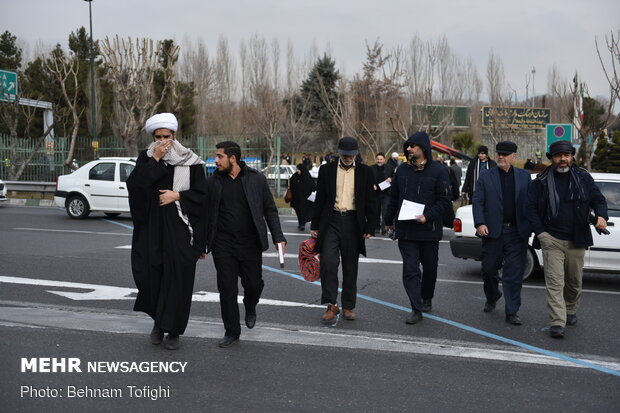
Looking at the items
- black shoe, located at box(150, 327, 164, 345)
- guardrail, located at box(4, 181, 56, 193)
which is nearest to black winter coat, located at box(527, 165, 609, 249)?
black shoe, located at box(150, 327, 164, 345)

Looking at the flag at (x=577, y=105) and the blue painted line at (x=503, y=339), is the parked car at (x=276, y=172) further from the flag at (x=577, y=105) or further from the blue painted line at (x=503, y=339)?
the blue painted line at (x=503, y=339)

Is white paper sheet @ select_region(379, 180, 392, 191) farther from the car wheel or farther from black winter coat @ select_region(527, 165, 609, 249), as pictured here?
the car wheel

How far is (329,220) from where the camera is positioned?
7.20 meters

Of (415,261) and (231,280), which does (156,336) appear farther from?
(415,261)

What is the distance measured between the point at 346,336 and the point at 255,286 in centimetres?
98

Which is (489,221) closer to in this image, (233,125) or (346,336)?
(346,336)

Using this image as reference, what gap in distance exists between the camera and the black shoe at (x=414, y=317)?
715cm

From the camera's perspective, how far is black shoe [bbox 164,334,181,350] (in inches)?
232

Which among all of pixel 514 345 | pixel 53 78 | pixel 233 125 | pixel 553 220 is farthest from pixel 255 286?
pixel 233 125

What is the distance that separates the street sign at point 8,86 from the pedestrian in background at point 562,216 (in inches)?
1119

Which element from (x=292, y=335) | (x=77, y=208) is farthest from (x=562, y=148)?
(x=77, y=208)

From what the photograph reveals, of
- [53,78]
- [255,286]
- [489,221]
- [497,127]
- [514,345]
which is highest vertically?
[53,78]

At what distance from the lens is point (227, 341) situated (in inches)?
240

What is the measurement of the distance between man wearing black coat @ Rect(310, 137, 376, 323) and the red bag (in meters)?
0.13
